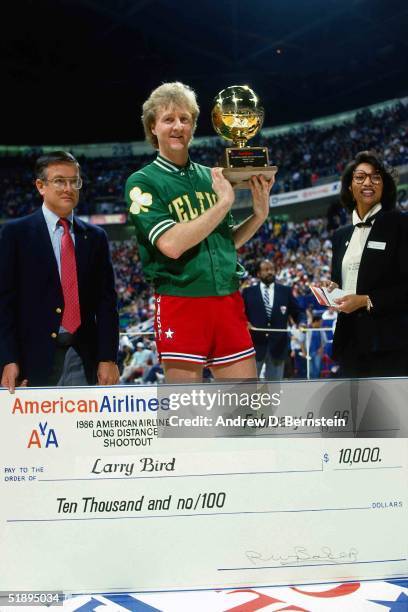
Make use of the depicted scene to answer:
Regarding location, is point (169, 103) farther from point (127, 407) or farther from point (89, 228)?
point (127, 407)

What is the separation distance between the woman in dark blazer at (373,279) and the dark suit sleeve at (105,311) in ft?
3.00

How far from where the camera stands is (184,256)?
6.28 feet

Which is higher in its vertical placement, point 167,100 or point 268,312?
point 167,100

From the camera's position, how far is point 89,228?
2385mm

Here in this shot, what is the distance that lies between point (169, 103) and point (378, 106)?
23.7m

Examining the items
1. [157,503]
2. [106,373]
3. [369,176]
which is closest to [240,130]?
[369,176]

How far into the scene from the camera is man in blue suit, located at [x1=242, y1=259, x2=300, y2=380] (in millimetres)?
6078

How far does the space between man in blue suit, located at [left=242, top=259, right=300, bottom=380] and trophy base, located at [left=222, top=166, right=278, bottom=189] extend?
4.13 m

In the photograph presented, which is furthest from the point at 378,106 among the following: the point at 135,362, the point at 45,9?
the point at 135,362

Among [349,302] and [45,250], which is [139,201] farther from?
[349,302]

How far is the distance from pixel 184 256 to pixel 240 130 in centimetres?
57

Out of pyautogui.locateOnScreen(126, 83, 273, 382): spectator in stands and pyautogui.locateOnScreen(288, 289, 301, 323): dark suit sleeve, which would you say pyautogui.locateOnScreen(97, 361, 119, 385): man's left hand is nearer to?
pyautogui.locateOnScreen(126, 83, 273, 382): spectator in stands
